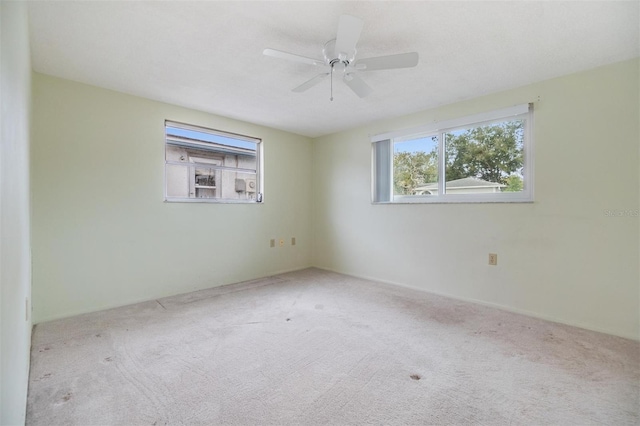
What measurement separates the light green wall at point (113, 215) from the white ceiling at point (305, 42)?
310 millimetres

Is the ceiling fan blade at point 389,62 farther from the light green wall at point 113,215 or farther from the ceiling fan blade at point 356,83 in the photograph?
the light green wall at point 113,215

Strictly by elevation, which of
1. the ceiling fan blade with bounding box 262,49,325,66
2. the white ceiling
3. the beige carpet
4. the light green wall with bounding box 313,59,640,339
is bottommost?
the beige carpet

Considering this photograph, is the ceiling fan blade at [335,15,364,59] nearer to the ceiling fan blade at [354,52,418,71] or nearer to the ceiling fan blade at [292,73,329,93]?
the ceiling fan blade at [354,52,418,71]

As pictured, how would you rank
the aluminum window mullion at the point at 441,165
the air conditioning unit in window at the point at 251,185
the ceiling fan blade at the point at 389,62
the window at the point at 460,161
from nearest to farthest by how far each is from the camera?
the ceiling fan blade at the point at 389,62 < the window at the point at 460,161 < the aluminum window mullion at the point at 441,165 < the air conditioning unit in window at the point at 251,185

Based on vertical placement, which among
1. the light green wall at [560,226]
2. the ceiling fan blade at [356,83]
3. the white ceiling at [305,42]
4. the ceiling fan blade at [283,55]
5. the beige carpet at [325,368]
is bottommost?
the beige carpet at [325,368]

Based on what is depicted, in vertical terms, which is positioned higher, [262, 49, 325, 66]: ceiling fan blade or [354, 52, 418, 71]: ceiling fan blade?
[262, 49, 325, 66]: ceiling fan blade

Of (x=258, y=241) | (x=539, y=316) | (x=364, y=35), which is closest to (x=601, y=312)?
(x=539, y=316)

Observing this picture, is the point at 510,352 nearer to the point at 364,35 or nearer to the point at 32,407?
the point at 364,35

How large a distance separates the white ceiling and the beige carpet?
218cm

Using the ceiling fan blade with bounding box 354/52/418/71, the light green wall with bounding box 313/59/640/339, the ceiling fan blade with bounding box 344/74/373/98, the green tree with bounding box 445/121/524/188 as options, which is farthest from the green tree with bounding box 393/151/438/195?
the ceiling fan blade with bounding box 354/52/418/71

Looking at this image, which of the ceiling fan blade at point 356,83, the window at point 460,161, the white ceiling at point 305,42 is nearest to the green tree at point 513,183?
the window at point 460,161

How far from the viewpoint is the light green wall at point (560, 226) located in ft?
7.47

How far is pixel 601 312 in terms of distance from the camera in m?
2.38

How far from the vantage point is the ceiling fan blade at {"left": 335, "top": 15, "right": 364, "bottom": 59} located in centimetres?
149
